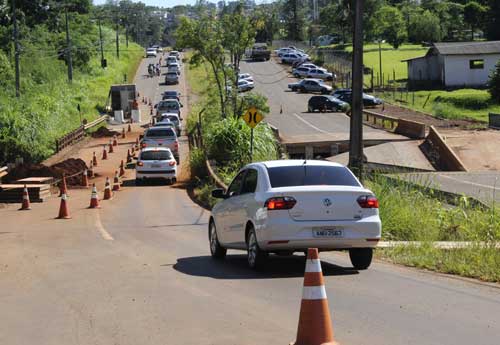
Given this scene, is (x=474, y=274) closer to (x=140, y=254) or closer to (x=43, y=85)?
(x=140, y=254)

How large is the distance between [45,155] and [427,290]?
42.1 meters

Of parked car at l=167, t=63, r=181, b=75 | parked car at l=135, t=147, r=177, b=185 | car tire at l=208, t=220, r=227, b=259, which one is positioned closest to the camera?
car tire at l=208, t=220, r=227, b=259

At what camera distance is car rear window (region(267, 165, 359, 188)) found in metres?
13.6

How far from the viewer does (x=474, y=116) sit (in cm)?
6838

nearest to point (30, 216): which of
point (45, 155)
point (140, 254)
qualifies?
point (140, 254)

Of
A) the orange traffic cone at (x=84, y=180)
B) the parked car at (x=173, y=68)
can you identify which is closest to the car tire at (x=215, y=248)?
the orange traffic cone at (x=84, y=180)

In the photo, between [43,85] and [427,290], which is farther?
[43,85]

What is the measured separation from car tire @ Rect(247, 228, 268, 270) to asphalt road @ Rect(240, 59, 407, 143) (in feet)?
127

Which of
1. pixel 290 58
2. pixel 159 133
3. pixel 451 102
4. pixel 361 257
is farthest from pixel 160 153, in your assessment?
pixel 290 58

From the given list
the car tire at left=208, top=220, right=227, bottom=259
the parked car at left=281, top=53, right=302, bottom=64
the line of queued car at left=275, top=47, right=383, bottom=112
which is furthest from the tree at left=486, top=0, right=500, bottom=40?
the car tire at left=208, top=220, right=227, bottom=259

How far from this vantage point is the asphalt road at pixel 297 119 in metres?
55.1

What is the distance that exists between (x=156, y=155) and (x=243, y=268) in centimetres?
Result: 2501

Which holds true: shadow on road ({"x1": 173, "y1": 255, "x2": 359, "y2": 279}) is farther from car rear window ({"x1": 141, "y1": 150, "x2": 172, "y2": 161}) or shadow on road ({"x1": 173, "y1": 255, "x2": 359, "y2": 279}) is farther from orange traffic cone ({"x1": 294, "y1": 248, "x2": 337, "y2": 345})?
car rear window ({"x1": 141, "y1": 150, "x2": 172, "y2": 161})

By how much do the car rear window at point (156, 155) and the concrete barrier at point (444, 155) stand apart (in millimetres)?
13032
